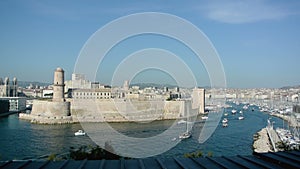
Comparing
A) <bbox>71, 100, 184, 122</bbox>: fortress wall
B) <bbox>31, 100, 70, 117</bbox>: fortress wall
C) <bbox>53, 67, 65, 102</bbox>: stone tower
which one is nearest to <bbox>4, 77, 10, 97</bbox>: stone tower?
<bbox>31, 100, 70, 117</bbox>: fortress wall

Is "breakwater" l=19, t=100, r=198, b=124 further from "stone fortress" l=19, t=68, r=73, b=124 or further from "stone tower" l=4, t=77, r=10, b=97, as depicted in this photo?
"stone tower" l=4, t=77, r=10, b=97

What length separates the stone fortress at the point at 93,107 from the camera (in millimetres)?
17094

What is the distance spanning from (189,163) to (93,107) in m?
17.2

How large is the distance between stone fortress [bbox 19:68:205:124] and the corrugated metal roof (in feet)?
49.8

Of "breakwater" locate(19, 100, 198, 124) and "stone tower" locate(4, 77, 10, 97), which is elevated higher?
"stone tower" locate(4, 77, 10, 97)

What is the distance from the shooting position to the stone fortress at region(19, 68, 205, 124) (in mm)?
17094

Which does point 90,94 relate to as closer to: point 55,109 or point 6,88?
point 55,109

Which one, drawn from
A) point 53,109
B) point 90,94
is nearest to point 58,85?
point 53,109

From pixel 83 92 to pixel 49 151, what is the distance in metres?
12.8

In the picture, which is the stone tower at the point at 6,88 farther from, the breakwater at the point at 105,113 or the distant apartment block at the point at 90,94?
the breakwater at the point at 105,113

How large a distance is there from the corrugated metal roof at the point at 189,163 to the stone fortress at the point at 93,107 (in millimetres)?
15174

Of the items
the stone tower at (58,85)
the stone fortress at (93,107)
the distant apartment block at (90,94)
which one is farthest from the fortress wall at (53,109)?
the distant apartment block at (90,94)

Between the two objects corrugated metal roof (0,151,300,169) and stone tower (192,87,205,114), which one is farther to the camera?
stone tower (192,87,205,114)

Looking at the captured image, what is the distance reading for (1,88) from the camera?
102ft
